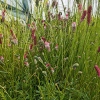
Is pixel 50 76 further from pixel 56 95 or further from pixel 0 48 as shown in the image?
pixel 0 48

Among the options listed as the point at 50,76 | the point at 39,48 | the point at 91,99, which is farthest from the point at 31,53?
the point at 91,99

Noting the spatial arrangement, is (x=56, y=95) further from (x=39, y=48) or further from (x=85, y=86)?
(x=39, y=48)

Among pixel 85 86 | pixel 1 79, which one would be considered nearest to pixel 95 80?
pixel 85 86

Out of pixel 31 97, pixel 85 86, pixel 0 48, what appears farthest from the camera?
pixel 0 48

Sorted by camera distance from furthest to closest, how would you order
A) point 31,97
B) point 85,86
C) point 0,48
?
point 0,48 → point 85,86 → point 31,97

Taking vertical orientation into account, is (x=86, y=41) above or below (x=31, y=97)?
above

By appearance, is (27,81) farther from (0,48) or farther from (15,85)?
(0,48)

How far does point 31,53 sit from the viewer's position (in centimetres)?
156

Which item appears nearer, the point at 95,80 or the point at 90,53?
the point at 95,80

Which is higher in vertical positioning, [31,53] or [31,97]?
[31,53]

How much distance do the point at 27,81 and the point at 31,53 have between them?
270 mm

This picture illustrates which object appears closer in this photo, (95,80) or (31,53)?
(95,80)

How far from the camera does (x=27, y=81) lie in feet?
4.32

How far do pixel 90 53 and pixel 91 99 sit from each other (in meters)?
0.35
